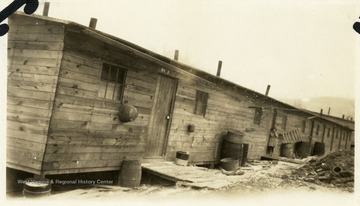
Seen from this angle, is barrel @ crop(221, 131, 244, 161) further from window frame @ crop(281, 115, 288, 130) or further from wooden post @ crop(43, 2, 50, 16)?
window frame @ crop(281, 115, 288, 130)

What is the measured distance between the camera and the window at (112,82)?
7145mm

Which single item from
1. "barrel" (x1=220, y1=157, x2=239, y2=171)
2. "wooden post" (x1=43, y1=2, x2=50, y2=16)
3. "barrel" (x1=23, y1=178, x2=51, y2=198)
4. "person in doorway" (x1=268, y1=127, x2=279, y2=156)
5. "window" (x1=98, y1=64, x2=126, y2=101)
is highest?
"wooden post" (x1=43, y1=2, x2=50, y2=16)

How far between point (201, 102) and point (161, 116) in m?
2.33

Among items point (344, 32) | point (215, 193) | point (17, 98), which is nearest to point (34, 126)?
point (17, 98)

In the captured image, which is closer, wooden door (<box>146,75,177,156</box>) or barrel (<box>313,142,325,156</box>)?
wooden door (<box>146,75,177,156</box>)

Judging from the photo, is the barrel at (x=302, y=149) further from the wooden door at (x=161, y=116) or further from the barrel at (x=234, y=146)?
the wooden door at (x=161, y=116)

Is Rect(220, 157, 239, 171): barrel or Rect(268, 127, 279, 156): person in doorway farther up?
Rect(268, 127, 279, 156): person in doorway

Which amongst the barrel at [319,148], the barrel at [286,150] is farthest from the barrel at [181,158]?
the barrel at [319,148]

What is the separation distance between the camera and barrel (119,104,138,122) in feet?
24.4

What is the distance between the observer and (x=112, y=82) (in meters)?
7.33

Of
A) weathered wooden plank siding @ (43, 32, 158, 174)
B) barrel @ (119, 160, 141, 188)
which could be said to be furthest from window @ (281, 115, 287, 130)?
barrel @ (119, 160, 141, 188)

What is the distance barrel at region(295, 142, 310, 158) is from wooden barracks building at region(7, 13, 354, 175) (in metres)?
12.7

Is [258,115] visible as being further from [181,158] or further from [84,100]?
[84,100]

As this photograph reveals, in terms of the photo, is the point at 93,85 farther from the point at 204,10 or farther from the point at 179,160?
the point at 179,160
